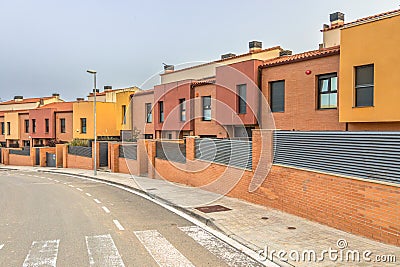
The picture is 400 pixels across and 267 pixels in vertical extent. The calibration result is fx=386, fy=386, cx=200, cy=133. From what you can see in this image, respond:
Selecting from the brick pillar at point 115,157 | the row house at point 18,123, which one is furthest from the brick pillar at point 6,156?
the brick pillar at point 115,157

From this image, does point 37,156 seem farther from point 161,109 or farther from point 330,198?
point 330,198

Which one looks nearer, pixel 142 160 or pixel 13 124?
pixel 142 160

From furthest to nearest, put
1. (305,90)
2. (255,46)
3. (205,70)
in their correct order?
(205,70) < (255,46) < (305,90)

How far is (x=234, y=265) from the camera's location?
6980 mm

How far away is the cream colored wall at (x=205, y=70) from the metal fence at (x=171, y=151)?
9834mm

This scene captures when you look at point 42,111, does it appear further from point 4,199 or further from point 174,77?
point 4,199

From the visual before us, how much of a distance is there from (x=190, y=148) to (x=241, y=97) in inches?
207

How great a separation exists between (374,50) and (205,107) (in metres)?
13.7

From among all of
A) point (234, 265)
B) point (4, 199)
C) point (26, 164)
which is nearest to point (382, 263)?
point (234, 265)

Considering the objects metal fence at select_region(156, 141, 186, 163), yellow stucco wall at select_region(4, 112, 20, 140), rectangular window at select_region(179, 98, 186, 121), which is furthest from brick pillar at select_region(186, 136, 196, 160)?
yellow stucco wall at select_region(4, 112, 20, 140)

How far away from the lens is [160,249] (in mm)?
8008

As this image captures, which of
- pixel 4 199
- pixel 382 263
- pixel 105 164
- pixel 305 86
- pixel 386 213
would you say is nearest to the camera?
pixel 382 263

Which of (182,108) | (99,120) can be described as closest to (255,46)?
(182,108)

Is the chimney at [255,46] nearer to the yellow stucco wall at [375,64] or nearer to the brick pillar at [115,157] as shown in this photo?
the brick pillar at [115,157]
